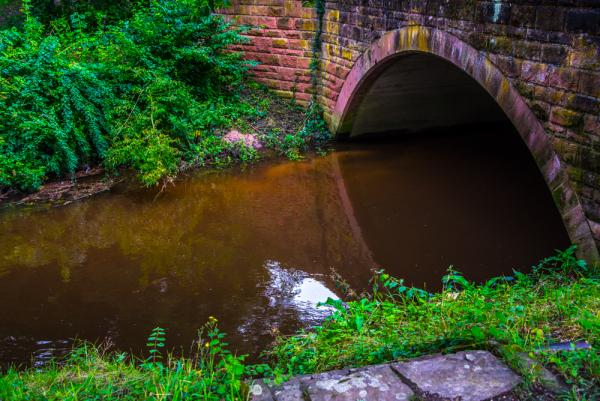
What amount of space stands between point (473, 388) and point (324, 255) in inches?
151

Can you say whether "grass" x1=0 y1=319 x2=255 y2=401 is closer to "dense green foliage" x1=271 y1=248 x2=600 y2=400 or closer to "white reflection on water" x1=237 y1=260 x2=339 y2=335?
"dense green foliage" x1=271 y1=248 x2=600 y2=400

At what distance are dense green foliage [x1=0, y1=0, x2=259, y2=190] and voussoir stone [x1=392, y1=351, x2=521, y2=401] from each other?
5.86 m

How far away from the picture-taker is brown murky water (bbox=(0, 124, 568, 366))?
4.96 metres

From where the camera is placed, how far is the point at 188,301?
5211 millimetres

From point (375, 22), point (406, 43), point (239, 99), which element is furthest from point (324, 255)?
point (239, 99)

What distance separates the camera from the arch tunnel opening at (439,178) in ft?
19.8

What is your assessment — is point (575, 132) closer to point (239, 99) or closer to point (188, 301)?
point (188, 301)

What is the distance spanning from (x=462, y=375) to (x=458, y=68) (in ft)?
20.6

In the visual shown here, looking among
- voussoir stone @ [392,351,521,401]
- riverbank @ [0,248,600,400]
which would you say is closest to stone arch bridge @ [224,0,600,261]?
riverbank @ [0,248,600,400]

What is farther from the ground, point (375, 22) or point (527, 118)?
point (375, 22)

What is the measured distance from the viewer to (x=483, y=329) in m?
2.94

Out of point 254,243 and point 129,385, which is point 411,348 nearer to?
point 129,385

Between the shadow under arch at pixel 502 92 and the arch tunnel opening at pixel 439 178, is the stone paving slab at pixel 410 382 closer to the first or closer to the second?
the shadow under arch at pixel 502 92

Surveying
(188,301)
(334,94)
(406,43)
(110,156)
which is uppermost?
(406,43)
